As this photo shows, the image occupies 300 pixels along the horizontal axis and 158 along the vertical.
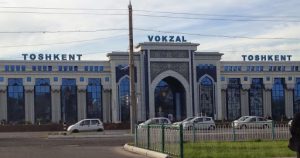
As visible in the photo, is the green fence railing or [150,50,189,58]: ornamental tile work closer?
the green fence railing

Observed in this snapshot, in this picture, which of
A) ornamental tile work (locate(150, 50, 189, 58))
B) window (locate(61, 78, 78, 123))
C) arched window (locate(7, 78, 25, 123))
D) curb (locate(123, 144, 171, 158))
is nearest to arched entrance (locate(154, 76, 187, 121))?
ornamental tile work (locate(150, 50, 189, 58))

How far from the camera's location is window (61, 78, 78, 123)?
279 ft

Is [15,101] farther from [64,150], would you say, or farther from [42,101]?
[64,150]

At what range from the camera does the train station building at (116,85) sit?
83.7 metres

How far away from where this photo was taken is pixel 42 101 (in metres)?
85.0

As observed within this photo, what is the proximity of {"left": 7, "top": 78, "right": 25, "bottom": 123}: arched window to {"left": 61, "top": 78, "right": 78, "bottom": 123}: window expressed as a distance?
5.74 metres

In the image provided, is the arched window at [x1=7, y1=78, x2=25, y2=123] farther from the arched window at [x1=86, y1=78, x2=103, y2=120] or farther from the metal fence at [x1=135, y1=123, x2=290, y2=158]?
the metal fence at [x1=135, y1=123, x2=290, y2=158]

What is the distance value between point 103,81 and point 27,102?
1138 cm

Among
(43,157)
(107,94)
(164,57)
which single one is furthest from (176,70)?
(43,157)

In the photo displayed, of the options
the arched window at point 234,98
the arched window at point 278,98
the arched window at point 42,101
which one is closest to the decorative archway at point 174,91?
the arched window at point 234,98

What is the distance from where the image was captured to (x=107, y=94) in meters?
86.0

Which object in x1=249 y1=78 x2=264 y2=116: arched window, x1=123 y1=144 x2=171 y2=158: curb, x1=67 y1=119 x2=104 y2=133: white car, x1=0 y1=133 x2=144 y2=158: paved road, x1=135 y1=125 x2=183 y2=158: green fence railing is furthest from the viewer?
x1=249 y1=78 x2=264 y2=116: arched window

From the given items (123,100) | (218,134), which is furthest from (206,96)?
(218,134)

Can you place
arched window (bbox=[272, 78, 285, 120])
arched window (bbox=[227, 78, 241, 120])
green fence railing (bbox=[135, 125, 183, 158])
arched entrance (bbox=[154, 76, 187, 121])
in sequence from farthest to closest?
1. arched window (bbox=[272, 78, 285, 120])
2. arched window (bbox=[227, 78, 241, 120])
3. arched entrance (bbox=[154, 76, 187, 121])
4. green fence railing (bbox=[135, 125, 183, 158])
